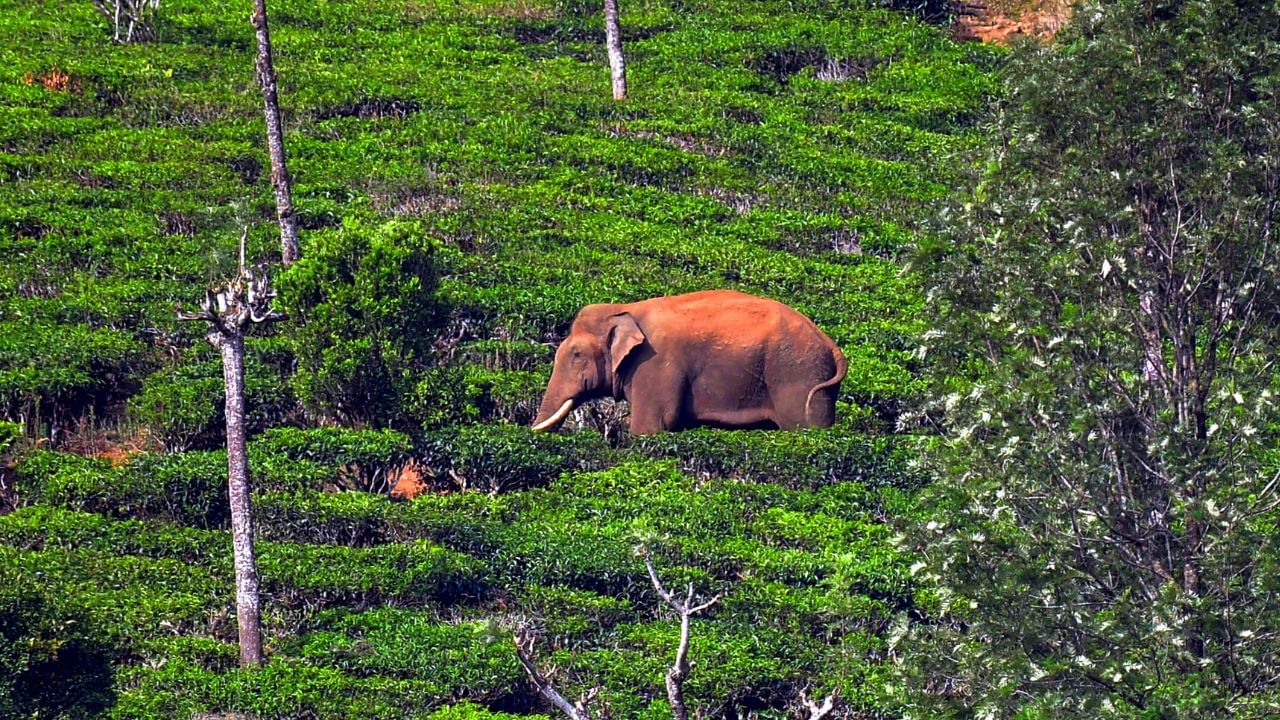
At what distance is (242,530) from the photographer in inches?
814

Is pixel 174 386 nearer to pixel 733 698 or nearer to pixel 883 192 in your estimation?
pixel 733 698

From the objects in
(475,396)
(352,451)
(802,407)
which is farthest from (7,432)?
(802,407)

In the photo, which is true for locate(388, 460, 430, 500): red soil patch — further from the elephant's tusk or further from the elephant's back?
the elephant's back

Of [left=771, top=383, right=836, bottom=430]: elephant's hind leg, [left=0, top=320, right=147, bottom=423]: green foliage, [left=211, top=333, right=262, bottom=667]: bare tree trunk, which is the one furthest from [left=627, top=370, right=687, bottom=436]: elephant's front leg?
[left=211, top=333, right=262, bottom=667]: bare tree trunk

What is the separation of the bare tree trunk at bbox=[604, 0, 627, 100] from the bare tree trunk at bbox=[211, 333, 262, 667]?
72.0 feet

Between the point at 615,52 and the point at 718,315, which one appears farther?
the point at 615,52

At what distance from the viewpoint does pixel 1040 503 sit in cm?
1580

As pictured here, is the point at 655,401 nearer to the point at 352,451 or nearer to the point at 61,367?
the point at 352,451

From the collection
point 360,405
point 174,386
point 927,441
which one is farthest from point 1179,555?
point 174,386

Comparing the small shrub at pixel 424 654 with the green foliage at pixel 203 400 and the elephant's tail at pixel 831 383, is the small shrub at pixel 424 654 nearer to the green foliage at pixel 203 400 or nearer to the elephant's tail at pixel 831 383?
the green foliage at pixel 203 400

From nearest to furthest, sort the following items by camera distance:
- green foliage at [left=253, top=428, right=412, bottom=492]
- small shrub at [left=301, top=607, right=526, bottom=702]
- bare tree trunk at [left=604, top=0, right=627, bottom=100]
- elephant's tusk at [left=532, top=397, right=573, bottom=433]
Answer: small shrub at [left=301, top=607, right=526, bottom=702] < green foliage at [left=253, top=428, right=412, bottom=492] < elephant's tusk at [left=532, top=397, right=573, bottom=433] < bare tree trunk at [left=604, top=0, right=627, bottom=100]

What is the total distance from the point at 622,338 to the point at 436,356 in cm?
354

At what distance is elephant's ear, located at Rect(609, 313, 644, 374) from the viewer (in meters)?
27.0

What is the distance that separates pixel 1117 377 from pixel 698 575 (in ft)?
25.3
